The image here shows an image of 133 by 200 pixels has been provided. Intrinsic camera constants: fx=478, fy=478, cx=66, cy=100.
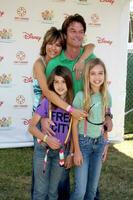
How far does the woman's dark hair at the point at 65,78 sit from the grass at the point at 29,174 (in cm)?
167

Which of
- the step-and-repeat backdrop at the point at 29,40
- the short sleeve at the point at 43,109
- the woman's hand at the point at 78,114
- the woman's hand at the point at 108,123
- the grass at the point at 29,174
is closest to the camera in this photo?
the woman's hand at the point at 78,114

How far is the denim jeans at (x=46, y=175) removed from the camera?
12.4 feet

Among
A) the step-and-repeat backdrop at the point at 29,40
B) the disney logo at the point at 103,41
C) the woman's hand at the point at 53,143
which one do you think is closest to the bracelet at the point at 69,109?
the woman's hand at the point at 53,143

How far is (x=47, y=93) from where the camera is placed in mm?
3727

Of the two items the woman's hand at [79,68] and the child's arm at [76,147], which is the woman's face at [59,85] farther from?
the child's arm at [76,147]

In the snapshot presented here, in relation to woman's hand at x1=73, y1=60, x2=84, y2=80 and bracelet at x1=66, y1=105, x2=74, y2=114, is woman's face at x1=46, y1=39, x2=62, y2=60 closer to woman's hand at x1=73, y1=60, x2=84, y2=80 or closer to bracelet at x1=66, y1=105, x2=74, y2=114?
woman's hand at x1=73, y1=60, x2=84, y2=80

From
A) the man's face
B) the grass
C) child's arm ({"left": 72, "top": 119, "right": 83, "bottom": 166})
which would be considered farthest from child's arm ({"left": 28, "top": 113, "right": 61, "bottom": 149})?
the grass

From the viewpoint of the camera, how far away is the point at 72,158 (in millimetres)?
3750

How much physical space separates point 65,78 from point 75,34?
36 centimetres

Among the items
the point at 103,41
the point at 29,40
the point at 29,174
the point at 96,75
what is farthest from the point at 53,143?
the point at 103,41

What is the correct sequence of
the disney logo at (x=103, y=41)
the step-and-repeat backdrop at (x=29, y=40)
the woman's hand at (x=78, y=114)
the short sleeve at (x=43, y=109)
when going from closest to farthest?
the woman's hand at (x=78, y=114)
the short sleeve at (x=43, y=109)
the step-and-repeat backdrop at (x=29, y=40)
the disney logo at (x=103, y=41)

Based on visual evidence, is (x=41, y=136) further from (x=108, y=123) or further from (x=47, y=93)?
(x=108, y=123)

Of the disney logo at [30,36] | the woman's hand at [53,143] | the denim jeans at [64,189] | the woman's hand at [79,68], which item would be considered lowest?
the denim jeans at [64,189]

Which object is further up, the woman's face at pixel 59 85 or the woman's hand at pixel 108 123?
the woman's face at pixel 59 85
